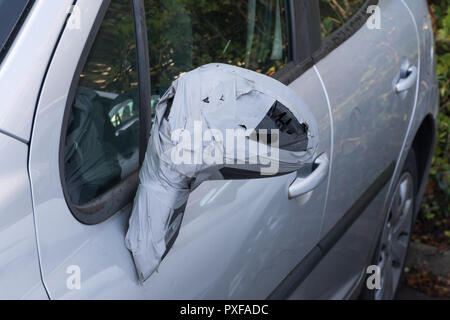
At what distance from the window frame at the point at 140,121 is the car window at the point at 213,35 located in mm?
73

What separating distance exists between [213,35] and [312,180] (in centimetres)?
53

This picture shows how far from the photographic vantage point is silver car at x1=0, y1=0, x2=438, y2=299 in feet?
4.12

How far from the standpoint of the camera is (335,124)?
2176 mm

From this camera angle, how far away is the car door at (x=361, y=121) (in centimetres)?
226

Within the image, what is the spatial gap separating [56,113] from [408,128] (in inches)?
73.8

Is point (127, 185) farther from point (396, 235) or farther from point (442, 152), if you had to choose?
point (442, 152)

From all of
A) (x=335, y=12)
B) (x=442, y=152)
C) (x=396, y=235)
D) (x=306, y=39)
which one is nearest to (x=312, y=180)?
(x=306, y=39)

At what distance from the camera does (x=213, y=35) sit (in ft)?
6.34

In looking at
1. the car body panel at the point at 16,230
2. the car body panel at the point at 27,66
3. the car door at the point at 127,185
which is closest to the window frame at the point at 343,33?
the car door at the point at 127,185

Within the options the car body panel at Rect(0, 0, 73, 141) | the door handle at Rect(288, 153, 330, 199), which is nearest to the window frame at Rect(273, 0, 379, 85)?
the door handle at Rect(288, 153, 330, 199)

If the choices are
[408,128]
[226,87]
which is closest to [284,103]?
[226,87]
